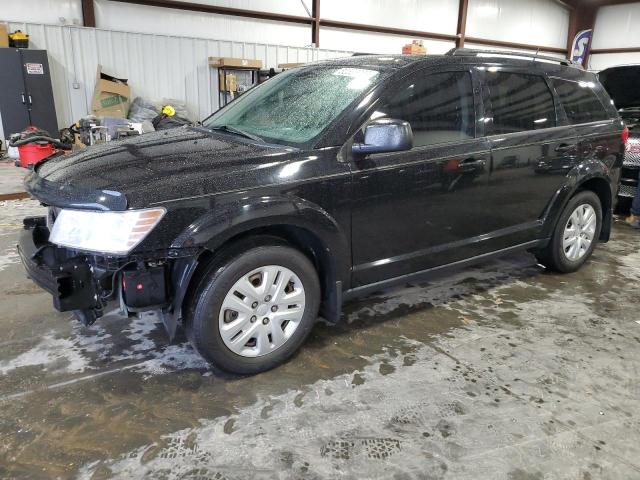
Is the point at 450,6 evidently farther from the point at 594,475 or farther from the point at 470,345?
the point at 594,475

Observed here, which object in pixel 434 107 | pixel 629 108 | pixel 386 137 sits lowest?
pixel 386 137

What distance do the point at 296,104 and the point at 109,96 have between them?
26.5 feet

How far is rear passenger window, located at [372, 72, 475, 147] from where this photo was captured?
271 centimetres

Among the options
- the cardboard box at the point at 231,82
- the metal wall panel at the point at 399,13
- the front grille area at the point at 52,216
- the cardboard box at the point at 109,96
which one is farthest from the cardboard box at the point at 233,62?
the front grille area at the point at 52,216

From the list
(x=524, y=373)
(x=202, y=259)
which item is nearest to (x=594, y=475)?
(x=524, y=373)

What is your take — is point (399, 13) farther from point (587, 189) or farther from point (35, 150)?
point (587, 189)

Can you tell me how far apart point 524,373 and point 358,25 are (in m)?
11.9

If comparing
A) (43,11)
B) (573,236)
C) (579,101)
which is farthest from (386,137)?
(43,11)

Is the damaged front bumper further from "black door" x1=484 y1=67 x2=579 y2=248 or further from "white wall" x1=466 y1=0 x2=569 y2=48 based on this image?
"white wall" x1=466 y1=0 x2=569 y2=48

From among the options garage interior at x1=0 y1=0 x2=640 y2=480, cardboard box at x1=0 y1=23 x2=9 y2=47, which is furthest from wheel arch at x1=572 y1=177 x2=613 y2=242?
cardboard box at x1=0 y1=23 x2=9 y2=47

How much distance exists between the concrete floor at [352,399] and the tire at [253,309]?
0.45ft

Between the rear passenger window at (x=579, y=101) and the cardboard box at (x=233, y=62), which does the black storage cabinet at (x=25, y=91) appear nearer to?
the cardboard box at (x=233, y=62)

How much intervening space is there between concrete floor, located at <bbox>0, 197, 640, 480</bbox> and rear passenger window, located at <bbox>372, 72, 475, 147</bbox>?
116cm

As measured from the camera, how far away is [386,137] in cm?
240
